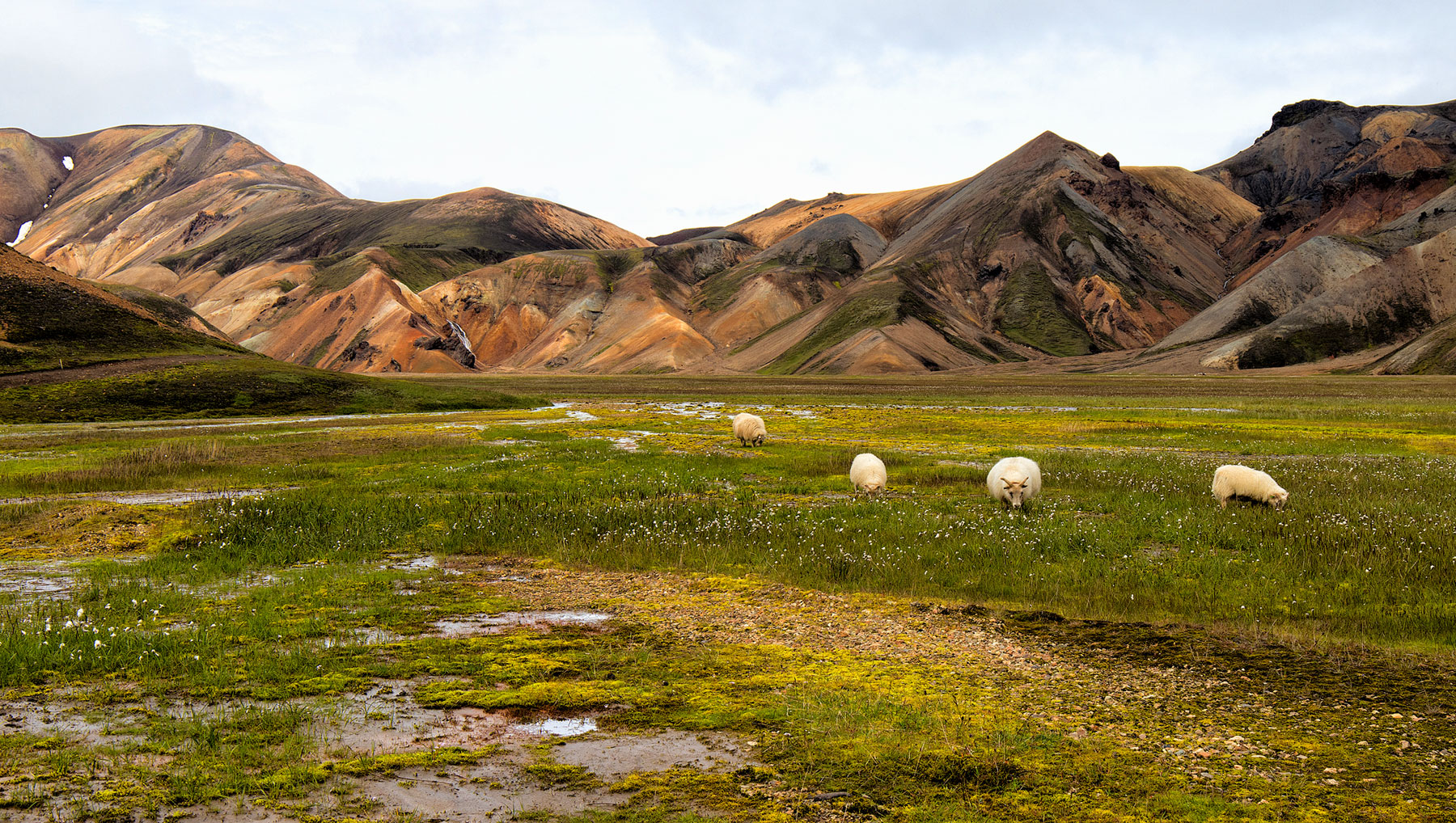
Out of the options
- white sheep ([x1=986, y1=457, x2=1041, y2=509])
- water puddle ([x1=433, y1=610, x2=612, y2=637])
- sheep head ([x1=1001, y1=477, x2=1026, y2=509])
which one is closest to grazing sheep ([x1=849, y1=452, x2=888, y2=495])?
white sheep ([x1=986, y1=457, x2=1041, y2=509])

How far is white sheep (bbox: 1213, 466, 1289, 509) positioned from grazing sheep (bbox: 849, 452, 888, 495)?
8922mm

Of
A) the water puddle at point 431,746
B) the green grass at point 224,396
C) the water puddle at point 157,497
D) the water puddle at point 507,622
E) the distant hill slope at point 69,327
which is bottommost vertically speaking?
the water puddle at point 507,622

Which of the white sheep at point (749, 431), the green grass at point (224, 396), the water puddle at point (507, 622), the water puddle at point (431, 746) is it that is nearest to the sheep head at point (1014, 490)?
the water puddle at point (507, 622)

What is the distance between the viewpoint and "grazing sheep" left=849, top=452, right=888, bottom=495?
24344mm

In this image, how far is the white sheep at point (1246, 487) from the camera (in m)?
20.7

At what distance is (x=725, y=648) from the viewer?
36.6 ft

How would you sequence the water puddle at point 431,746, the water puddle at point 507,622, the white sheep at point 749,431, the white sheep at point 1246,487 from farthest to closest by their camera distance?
the white sheep at point 749,431, the white sheep at point 1246,487, the water puddle at point 507,622, the water puddle at point 431,746

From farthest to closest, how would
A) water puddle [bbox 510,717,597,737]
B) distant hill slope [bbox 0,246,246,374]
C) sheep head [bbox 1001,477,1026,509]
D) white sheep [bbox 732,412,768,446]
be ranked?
distant hill slope [bbox 0,246,246,374] < white sheep [bbox 732,412,768,446] < sheep head [bbox 1001,477,1026,509] < water puddle [bbox 510,717,597,737]

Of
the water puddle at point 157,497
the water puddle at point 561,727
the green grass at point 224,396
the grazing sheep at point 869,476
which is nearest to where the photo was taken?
the water puddle at point 561,727

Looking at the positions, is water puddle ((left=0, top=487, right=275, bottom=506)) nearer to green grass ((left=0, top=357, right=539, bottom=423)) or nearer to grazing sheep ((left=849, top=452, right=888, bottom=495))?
grazing sheep ((left=849, top=452, right=888, bottom=495))

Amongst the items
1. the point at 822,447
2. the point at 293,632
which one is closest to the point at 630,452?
the point at 822,447

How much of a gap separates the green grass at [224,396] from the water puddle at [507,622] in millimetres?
62625

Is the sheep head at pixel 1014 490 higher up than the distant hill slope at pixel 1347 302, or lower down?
lower down

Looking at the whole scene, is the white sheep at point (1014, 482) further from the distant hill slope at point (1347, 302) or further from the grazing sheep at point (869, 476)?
the distant hill slope at point (1347, 302)
